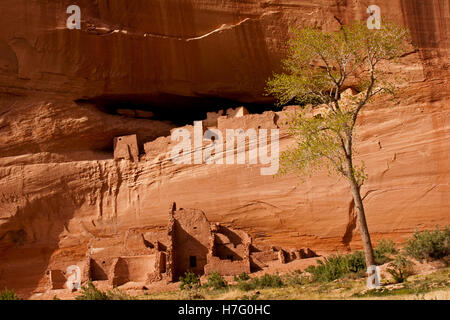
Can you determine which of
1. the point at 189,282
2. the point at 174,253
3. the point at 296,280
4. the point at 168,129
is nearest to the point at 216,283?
the point at 189,282

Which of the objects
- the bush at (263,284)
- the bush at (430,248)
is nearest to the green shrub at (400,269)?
the bush at (430,248)

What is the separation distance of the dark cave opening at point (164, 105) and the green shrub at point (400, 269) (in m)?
10.9

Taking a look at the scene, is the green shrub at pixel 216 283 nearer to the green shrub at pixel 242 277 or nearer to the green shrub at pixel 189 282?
the green shrub at pixel 189 282

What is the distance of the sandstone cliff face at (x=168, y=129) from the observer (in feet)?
53.3

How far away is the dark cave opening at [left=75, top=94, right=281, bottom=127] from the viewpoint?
2006 centimetres

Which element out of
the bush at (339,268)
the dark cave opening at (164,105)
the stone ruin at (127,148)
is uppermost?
the dark cave opening at (164,105)

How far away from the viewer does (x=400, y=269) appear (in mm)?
10648

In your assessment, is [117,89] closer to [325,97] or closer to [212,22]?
[212,22]

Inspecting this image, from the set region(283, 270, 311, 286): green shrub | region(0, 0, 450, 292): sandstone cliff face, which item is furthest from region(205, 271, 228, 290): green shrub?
region(0, 0, 450, 292): sandstone cliff face

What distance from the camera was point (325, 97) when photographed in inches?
501

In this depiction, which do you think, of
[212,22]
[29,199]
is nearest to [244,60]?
[212,22]
